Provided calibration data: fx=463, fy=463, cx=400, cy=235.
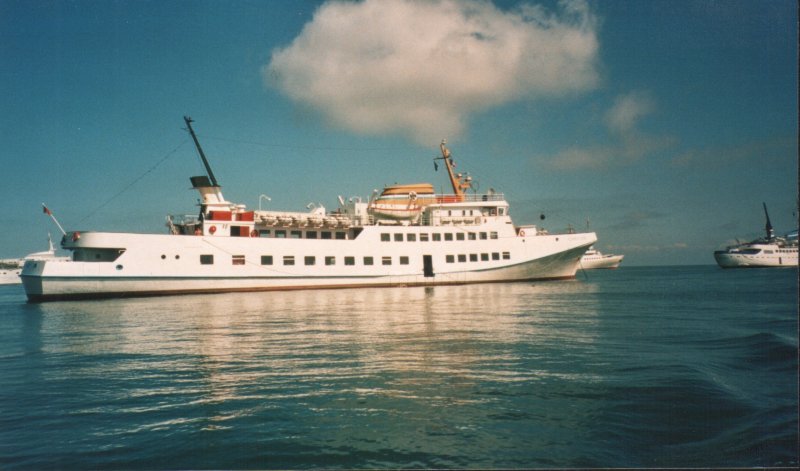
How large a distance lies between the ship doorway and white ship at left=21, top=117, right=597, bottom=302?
2.8 inches

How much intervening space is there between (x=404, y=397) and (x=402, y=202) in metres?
29.1

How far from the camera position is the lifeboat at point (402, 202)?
3403 centimetres

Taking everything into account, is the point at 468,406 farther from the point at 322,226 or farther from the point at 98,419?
the point at 322,226

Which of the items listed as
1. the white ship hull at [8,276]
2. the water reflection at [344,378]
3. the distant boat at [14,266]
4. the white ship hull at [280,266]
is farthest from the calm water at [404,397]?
the white ship hull at [8,276]

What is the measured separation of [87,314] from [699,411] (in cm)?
2017

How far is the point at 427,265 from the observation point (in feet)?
108

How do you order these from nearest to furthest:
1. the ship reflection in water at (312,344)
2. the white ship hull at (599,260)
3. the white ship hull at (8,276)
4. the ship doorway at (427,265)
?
the ship reflection in water at (312,344), the ship doorway at (427,265), the white ship hull at (8,276), the white ship hull at (599,260)

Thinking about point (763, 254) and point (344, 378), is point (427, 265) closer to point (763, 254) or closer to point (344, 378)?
point (344, 378)

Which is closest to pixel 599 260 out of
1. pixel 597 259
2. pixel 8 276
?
pixel 597 259

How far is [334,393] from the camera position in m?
6.35

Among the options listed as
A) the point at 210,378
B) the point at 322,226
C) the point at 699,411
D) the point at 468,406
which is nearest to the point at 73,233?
the point at 322,226

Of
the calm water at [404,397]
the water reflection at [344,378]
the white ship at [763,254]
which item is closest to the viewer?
the calm water at [404,397]

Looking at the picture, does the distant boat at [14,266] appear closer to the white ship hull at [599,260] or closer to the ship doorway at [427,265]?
the ship doorway at [427,265]

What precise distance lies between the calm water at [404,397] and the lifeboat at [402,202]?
856 inches
